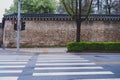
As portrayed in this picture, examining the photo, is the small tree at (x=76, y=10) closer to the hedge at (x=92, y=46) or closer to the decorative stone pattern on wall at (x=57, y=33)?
the hedge at (x=92, y=46)

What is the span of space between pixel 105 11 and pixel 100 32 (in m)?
26.7

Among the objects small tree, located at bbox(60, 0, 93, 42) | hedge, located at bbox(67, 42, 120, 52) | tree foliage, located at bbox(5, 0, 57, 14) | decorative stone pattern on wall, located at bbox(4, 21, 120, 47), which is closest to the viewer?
hedge, located at bbox(67, 42, 120, 52)

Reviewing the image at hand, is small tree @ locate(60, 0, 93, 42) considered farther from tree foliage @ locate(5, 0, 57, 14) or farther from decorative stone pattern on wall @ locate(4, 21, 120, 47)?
tree foliage @ locate(5, 0, 57, 14)

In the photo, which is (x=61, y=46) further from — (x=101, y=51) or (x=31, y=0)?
(x=31, y=0)

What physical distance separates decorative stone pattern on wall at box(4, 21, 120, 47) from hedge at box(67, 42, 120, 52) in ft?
24.8

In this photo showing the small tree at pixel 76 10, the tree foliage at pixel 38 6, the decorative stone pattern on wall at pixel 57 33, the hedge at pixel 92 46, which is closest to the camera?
the hedge at pixel 92 46

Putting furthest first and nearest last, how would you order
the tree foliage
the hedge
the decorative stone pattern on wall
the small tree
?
the tree foliage → the decorative stone pattern on wall → the small tree → the hedge

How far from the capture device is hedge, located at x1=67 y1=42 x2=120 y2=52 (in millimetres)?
24000

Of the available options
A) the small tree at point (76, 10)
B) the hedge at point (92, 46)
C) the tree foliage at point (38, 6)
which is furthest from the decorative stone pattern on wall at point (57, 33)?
the tree foliage at point (38, 6)

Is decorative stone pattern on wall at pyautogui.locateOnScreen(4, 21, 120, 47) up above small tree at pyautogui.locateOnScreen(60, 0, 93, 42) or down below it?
below

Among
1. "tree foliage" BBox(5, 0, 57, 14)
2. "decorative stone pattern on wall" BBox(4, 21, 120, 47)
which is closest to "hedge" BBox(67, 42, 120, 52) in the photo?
"decorative stone pattern on wall" BBox(4, 21, 120, 47)

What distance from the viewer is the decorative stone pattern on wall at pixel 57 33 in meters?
30.8

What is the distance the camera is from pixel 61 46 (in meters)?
31.5

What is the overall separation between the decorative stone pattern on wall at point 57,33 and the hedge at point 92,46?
24.8ft
